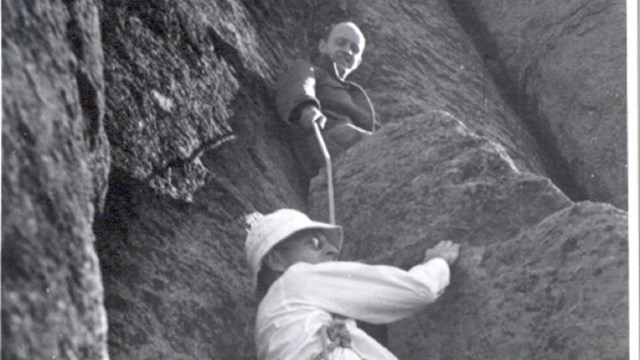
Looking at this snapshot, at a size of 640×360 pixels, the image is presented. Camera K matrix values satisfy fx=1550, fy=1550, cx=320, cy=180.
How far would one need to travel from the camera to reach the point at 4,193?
15.6ft

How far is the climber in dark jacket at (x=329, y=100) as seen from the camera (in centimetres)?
711

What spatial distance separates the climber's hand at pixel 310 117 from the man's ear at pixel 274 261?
4.32ft

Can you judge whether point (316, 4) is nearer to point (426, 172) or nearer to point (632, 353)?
point (426, 172)

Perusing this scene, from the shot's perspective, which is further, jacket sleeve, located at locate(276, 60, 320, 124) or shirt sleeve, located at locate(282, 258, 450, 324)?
jacket sleeve, located at locate(276, 60, 320, 124)

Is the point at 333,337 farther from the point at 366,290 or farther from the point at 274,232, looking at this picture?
the point at 274,232

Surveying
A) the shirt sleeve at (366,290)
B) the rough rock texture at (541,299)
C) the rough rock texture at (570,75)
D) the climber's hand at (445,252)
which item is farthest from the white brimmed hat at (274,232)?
the rough rock texture at (570,75)

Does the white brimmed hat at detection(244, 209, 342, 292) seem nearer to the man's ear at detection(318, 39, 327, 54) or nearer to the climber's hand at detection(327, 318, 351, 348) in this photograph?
the climber's hand at detection(327, 318, 351, 348)

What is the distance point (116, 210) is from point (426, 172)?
1.29m

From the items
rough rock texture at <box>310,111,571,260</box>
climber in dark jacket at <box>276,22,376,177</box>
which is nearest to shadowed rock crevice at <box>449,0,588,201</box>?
climber in dark jacket at <box>276,22,376,177</box>

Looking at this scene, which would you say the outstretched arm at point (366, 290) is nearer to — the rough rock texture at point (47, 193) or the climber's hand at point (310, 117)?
the rough rock texture at point (47, 193)

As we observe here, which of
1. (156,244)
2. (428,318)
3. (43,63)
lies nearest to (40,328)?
(43,63)

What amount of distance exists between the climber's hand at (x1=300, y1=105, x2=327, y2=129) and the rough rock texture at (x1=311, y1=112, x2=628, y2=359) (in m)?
0.44

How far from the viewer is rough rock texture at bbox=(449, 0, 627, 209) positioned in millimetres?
7512

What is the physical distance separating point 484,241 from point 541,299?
56 cm
